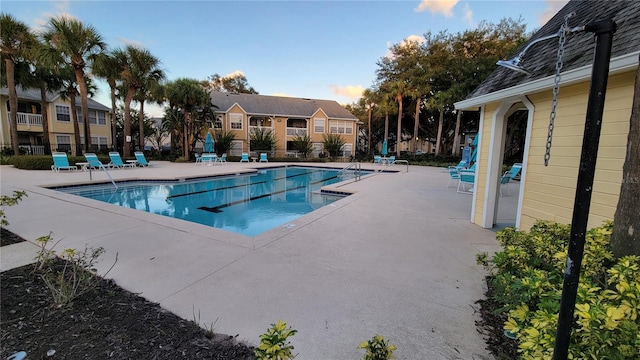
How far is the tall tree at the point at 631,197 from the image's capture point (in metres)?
2.07

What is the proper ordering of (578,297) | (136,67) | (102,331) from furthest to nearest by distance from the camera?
(136,67) → (102,331) → (578,297)

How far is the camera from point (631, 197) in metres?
2.12

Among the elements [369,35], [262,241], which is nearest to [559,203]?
[262,241]

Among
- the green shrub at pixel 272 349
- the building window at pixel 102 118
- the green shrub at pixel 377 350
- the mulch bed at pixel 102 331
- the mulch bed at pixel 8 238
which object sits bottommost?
the mulch bed at pixel 102 331

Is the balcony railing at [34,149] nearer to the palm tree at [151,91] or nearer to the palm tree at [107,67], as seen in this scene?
the palm tree at [151,91]

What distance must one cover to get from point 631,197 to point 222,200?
955cm

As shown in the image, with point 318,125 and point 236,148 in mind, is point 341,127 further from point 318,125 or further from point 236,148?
point 236,148

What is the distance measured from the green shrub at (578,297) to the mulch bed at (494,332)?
0.13 meters

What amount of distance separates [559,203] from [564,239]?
5.26 feet

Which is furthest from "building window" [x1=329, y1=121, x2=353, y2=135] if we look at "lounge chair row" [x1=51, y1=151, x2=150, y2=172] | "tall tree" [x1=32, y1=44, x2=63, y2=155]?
"tall tree" [x1=32, y1=44, x2=63, y2=155]

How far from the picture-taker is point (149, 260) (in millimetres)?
3648

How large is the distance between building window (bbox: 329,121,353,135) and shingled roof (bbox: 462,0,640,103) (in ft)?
84.4

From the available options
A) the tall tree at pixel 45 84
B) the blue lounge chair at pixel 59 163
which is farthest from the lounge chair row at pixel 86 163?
the tall tree at pixel 45 84

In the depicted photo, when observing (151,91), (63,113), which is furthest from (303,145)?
(63,113)
